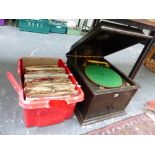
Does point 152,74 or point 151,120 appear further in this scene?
point 152,74

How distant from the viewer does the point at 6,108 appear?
1295mm

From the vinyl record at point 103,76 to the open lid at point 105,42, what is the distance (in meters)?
0.16

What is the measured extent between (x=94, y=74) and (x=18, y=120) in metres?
0.67

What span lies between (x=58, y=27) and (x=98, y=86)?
1.96m

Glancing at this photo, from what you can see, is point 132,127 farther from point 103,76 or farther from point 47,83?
point 47,83

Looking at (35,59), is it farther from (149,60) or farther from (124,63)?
(149,60)

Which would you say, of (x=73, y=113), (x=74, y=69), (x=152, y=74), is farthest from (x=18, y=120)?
(x=152, y=74)

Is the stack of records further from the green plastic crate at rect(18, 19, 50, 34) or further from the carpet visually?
the green plastic crate at rect(18, 19, 50, 34)

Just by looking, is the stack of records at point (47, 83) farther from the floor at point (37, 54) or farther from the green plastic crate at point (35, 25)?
the green plastic crate at point (35, 25)

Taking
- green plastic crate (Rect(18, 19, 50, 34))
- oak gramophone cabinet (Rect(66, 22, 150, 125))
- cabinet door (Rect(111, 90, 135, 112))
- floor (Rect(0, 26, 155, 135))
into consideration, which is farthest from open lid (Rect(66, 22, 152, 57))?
green plastic crate (Rect(18, 19, 50, 34))

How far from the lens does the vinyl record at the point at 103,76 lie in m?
1.25

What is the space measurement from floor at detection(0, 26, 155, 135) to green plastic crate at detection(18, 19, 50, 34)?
0.31 ft

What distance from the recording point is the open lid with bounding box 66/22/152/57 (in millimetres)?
1073

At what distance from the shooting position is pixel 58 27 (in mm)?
2875
